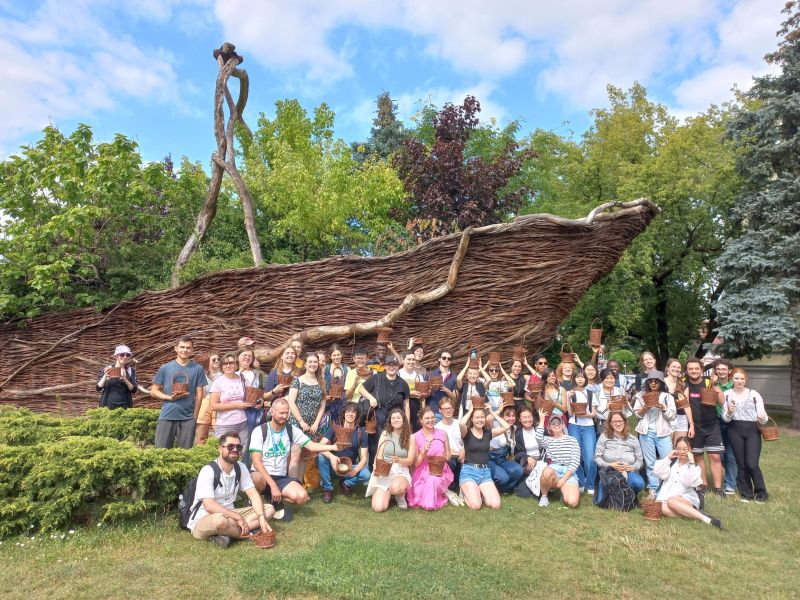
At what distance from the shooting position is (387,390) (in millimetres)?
5965

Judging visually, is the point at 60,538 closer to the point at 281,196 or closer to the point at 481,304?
the point at 481,304

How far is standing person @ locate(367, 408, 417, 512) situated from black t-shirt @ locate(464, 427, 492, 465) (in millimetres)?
607

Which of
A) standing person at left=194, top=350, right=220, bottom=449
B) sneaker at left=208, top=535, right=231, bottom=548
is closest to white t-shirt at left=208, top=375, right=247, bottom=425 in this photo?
standing person at left=194, top=350, right=220, bottom=449

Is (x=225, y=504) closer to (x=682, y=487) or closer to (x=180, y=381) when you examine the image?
(x=180, y=381)

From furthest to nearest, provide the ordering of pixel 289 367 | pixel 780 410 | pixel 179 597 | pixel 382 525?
pixel 780 410
pixel 289 367
pixel 382 525
pixel 179 597

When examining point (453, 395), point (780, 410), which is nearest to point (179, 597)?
point (453, 395)

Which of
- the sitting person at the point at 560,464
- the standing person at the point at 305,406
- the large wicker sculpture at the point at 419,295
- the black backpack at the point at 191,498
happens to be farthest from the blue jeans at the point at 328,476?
the large wicker sculpture at the point at 419,295

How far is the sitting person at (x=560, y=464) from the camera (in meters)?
5.48

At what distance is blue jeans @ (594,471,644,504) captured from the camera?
5.50m

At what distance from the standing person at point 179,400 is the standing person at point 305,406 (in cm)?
112

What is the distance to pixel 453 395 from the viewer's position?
6410mm

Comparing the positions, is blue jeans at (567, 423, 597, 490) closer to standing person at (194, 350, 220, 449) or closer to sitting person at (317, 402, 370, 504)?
sitting person at (317, 402, 370, 504)

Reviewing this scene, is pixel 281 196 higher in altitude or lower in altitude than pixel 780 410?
higher

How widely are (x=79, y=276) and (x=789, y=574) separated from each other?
10110mm
